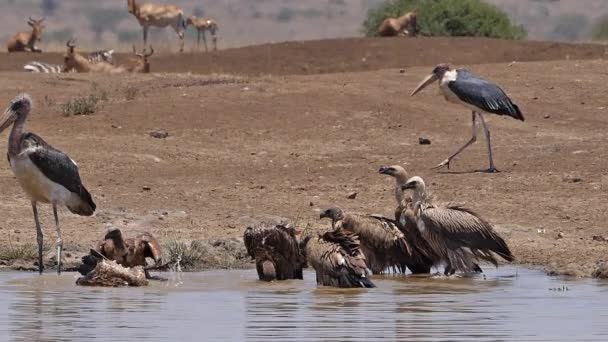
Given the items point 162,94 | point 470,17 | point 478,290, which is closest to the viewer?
point 478,290

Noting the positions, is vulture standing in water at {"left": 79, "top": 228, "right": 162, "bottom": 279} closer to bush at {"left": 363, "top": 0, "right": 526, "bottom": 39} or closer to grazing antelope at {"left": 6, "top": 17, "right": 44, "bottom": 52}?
grazing antelope at {"left": 6, "top": 17, "right": 44, "bottom": 52}

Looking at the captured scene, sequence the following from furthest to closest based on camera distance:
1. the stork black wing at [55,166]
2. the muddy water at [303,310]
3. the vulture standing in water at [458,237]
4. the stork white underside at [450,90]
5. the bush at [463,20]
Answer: the bush at [463,20] → the stork white underside at [450,90] → the stork black wing at [55,166] → the vulture standing in water at [458,237] → the muddy water at [303,310]

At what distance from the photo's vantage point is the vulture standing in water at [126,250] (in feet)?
38.5

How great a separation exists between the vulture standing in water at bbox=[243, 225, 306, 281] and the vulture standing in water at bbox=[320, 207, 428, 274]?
468mm

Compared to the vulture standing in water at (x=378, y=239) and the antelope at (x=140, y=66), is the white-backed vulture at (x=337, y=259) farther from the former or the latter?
the antelope at (x=140, y=66)

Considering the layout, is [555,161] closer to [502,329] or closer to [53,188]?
[53,188]

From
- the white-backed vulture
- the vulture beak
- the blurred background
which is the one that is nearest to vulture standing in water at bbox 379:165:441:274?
the vulture beak

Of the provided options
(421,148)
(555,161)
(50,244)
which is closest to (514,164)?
(555,161)

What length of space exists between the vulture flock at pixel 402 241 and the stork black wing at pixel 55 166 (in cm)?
150

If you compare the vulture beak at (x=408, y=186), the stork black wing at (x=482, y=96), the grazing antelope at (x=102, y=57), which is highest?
the grazing antelope at (x=102, y=57)

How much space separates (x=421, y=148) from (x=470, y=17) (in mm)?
21154

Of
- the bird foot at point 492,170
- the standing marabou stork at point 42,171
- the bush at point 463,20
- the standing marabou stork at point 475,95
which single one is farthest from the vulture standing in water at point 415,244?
the bush at point 463,20

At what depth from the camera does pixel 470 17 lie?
39375mm

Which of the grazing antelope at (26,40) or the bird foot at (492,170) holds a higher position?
the grazing antelope at (26,40)
